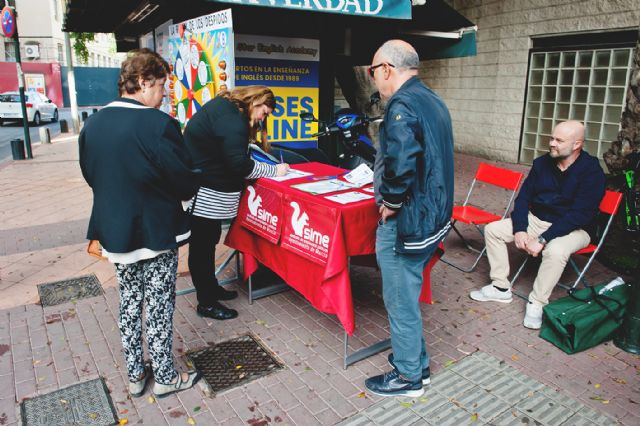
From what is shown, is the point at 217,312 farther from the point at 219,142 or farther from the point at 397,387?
the point at 397,387

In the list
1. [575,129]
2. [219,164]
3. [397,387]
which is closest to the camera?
[397,387]

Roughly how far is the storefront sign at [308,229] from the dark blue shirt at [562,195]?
79.1 inches

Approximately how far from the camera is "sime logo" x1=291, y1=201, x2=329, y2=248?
10.7ft

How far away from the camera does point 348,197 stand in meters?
3.46

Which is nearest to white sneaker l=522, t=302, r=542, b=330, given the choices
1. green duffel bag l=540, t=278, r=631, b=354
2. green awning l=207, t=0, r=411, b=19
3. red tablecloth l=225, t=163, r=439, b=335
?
green duffel bag l=540, t=278, r=631, b=354

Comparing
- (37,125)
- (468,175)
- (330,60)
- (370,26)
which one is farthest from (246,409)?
(37,125)

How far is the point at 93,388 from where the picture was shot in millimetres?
3158

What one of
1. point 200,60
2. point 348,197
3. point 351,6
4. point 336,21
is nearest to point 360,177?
point 348,197

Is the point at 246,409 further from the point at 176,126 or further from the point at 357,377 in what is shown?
the point at 176,126

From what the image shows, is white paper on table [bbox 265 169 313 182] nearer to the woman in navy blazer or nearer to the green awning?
the woman in navy blazer

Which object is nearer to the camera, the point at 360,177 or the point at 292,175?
the point at 360,177

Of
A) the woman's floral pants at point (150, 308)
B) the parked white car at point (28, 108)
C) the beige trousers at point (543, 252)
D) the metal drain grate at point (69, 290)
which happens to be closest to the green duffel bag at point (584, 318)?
the beige trousers at point (543, 252)

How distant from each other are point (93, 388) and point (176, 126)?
1.77m

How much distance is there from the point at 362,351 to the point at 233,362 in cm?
90
